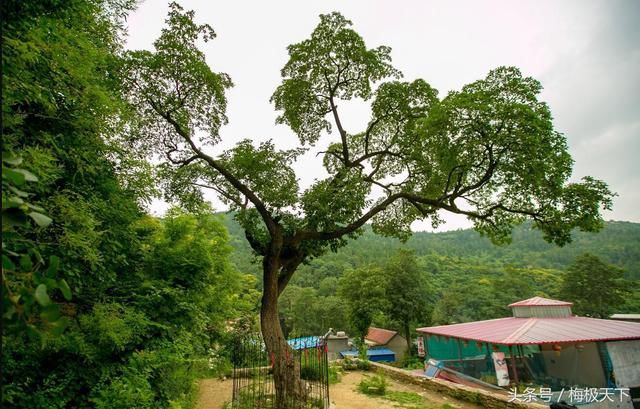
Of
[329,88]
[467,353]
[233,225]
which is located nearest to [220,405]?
[329,88]

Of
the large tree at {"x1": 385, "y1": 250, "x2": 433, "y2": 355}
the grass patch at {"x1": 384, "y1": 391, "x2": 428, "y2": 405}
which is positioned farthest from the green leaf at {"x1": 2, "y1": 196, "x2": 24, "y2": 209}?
the large tree at {"x1": 385, "y1": 250, "x2": 433, "y2": 355}

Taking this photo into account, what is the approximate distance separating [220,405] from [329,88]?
8913 mm

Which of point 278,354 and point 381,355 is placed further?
point 381,355

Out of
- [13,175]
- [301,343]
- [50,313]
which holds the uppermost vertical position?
[13,175]

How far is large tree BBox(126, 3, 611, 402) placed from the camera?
656 cm

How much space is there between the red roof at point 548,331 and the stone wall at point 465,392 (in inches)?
114

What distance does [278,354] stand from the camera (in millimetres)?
7496

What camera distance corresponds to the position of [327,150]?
10.1 m

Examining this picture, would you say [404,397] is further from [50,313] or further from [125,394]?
[50,313]

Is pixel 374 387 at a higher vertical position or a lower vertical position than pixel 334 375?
higher

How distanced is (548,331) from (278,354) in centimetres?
1129

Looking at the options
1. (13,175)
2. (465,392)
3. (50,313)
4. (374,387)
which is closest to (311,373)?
(374,387)

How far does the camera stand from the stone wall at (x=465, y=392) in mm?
7602

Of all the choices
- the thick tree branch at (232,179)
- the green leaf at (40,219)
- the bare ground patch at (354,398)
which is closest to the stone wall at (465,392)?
the bare ground patch at (354,398)
